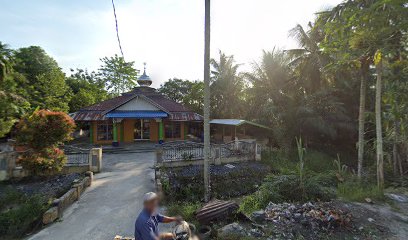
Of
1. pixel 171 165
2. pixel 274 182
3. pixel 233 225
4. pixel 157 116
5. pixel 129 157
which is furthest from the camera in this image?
pixel 157 116

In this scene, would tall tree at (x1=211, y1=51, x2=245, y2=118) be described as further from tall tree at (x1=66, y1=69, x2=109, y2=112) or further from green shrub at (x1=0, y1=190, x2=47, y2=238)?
green shrub at (x1=0, y1=190, x2=47, y2=238)

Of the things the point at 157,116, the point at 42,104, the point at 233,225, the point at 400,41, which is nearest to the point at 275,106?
the point at 400,41

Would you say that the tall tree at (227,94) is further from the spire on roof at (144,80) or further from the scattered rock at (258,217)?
the scattered rock at (258,217)

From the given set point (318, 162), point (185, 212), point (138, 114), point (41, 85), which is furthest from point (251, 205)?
point (41, 85)

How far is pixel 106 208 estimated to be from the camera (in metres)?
6.65

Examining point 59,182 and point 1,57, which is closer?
point 59,182

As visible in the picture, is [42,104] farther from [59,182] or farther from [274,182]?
[274,182]

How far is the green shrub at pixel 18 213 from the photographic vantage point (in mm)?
5617

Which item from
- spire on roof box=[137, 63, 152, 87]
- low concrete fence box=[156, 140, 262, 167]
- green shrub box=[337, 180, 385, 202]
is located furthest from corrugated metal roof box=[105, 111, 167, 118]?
green shrub box=[337, 180, 385, 202]

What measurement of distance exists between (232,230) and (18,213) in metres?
6.26

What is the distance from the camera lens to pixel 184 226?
135 inches

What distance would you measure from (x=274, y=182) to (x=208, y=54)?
4996 millimetres

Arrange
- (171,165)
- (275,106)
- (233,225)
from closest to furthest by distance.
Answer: (233,225), (171,165), (275,106)

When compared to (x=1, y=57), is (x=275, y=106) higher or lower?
lower
